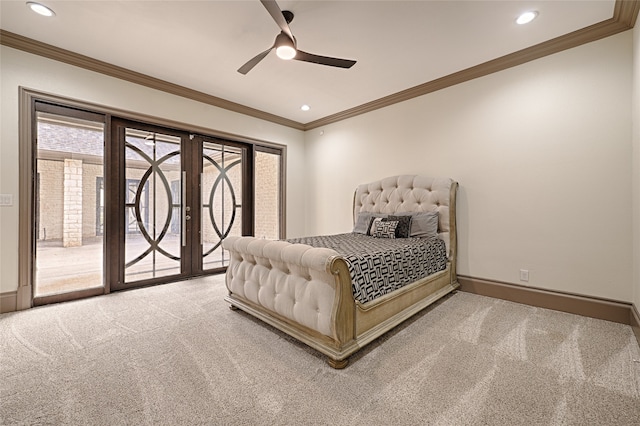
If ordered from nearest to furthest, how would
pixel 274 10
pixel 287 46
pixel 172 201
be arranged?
pixel 274 10, pixel 287 46, pixel 172 201

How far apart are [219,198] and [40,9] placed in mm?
2664

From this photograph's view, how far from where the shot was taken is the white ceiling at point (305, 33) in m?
2.30

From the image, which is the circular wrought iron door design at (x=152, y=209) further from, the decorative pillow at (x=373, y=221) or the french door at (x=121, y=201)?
the decorative pillow at (x=373, y=221)

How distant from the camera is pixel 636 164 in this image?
7.34ft

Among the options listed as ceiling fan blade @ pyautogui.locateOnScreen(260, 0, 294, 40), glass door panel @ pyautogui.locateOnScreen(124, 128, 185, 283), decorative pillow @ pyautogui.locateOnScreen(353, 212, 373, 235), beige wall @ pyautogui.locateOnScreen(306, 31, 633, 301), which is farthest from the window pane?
ceiling fan blade @ pyautogui.locateOnScreen(260, 0, 294, 40)

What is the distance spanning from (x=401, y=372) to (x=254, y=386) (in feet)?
3.01

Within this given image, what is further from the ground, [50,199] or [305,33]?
[305,33]

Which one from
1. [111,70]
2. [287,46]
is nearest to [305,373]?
[287,46]

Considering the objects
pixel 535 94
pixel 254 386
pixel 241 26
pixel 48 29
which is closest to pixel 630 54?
pixel 535 94

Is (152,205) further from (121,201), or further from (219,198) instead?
(219,198)

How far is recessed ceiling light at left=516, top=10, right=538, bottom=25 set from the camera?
2.37 meters

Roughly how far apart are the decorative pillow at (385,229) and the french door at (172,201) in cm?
229

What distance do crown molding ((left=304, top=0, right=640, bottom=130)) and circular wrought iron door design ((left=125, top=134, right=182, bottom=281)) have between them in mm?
3237

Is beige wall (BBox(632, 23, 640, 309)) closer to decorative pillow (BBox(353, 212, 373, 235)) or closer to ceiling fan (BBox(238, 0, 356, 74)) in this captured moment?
ceiling fan (BBox(238, 0, 356, 74))
